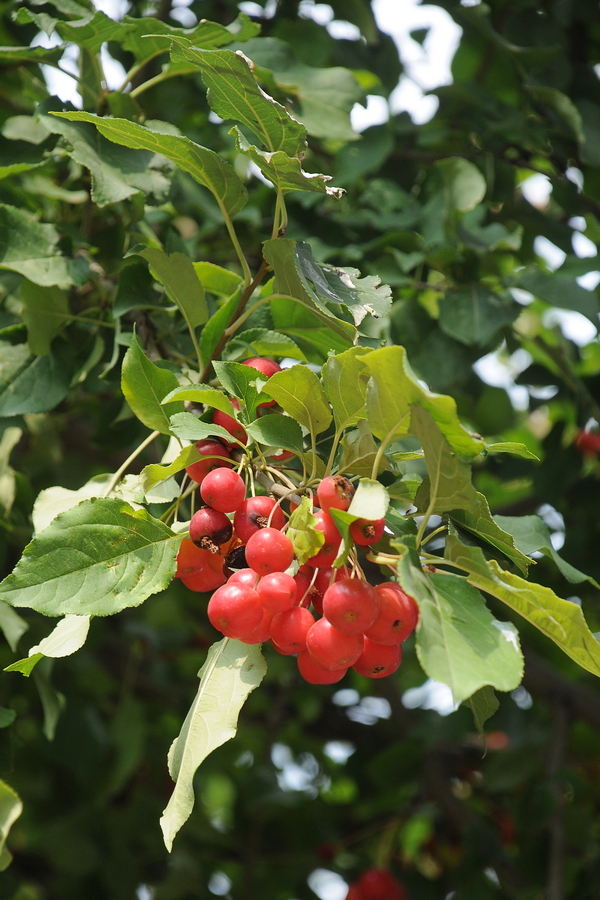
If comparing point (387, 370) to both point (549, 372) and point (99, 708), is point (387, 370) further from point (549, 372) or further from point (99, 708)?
point (99, 708)

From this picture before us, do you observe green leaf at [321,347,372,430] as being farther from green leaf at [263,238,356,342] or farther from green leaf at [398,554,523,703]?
green leaf at [398,554,523,703]

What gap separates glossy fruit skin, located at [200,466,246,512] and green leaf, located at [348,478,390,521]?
151mm

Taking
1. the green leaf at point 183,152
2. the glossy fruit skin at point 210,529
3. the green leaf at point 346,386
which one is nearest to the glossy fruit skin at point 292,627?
the glossy fruit skin at point 210,529

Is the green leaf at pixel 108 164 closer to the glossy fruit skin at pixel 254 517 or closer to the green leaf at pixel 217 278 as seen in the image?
the green leaf at pixel 217 278

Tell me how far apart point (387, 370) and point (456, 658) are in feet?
0.83

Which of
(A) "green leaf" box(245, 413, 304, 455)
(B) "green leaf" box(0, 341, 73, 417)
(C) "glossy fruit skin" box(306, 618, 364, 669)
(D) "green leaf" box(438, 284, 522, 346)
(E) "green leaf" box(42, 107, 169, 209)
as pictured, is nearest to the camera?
(C) "glossy fruit skin" box(306, 618, 364, 669)

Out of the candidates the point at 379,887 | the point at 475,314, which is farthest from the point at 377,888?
the point at 475,314

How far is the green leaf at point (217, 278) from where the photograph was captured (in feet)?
3.76

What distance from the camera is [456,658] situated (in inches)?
24.8

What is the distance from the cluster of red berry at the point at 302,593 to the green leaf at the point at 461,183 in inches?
39.5

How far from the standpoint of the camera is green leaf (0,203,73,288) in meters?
1.19

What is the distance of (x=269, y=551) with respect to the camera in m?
0.74

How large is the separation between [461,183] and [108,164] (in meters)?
0.77

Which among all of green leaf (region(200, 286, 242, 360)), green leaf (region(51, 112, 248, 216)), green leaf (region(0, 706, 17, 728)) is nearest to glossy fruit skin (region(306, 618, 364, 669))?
green leaf (region(200, 286, 242, 360))
